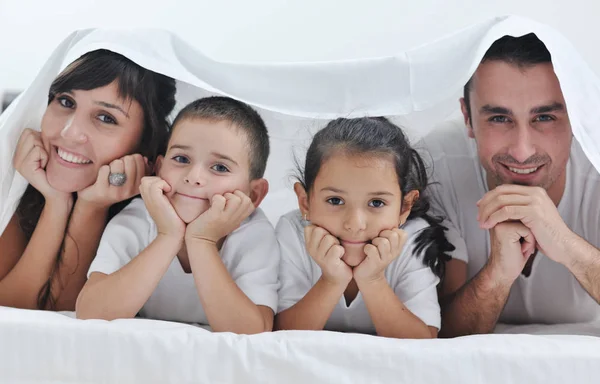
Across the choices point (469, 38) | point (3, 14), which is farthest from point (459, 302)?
point (3, 14)

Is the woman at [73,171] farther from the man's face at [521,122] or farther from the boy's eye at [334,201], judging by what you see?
the man's face at [521,122]

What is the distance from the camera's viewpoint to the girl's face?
1146mm

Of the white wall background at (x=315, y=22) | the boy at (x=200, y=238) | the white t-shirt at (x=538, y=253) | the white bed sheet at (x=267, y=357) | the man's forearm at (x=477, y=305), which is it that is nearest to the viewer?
the white bed sheet at (x=267, y=357)

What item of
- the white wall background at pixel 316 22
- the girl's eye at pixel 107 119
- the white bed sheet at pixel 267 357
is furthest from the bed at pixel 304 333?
the white wall background at pixel 316 22

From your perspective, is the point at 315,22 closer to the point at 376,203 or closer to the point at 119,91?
the point at 119,91

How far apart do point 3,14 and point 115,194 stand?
3.90ft

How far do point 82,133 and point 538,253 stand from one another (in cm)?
87

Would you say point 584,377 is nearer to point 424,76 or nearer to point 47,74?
point 424,76

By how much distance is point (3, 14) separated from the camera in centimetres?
217

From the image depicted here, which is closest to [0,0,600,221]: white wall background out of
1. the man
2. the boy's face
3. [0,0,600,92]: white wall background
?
[0,0,600,92]: white wall background

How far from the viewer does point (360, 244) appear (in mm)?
1152

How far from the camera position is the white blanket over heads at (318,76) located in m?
1.20

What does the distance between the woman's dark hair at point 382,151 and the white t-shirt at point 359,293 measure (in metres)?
0.02

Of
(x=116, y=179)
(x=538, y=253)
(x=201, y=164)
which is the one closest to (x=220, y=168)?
(x=201, y=164)
